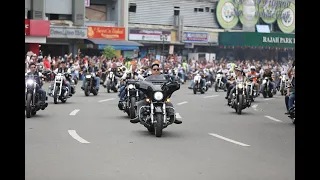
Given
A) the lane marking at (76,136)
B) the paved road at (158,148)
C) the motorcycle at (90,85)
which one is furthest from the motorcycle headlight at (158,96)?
the motorcycle at (90,85)

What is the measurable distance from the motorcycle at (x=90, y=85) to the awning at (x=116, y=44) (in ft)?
72.9

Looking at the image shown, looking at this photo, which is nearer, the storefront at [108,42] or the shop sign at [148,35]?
the storefront at [108,42]

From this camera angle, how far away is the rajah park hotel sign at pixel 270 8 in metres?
63.2

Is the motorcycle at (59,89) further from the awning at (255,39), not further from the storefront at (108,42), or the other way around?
the awning at (255,39)

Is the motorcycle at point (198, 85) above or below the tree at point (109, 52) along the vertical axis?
below

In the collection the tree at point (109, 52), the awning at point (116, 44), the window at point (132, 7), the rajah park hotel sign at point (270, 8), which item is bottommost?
the tree at point (109, 52)

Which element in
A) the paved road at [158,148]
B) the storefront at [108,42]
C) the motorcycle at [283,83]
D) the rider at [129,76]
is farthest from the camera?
the storefront at [108,42]

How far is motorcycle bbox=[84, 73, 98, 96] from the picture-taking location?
26394mm

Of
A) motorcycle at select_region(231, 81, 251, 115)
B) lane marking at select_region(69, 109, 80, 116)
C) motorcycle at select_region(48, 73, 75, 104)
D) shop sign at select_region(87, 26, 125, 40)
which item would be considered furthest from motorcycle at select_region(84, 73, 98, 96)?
shop sign at select_region(87, 26, 125, 40)

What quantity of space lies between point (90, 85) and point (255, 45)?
37.1 metres

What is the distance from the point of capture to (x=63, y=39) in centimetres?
4978
